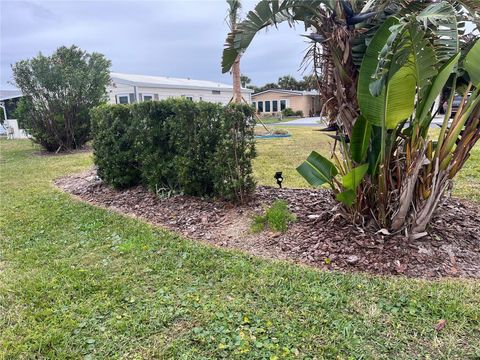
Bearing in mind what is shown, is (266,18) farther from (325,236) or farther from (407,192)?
(325,236)

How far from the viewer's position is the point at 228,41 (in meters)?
3.52

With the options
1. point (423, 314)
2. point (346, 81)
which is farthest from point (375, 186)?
point (423, 314)

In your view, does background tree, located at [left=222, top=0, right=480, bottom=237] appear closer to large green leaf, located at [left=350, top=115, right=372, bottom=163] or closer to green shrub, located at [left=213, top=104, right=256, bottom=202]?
large green leaf, located at [left=350, top=115, right=372, bottom=163]

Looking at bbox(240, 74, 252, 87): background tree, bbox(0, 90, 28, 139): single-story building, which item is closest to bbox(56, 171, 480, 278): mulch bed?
bbox(0, 90, 28, 139): single-story building

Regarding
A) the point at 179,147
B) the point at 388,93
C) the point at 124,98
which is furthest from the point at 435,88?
the point at 124,98

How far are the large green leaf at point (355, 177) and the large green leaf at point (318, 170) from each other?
33cm

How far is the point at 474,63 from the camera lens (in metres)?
2.99

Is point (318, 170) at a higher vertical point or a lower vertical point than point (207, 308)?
higher

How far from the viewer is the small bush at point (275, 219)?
4066 mm

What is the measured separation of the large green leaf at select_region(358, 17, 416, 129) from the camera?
2.88 meters

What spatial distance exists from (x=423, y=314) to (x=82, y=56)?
554 inches

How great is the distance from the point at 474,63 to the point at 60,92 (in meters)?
13.2

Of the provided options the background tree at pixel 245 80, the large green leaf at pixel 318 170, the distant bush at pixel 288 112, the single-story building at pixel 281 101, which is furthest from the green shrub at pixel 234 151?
the background tree at pixel 245 80

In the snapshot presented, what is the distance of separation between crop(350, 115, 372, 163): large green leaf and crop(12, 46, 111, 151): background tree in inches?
460
